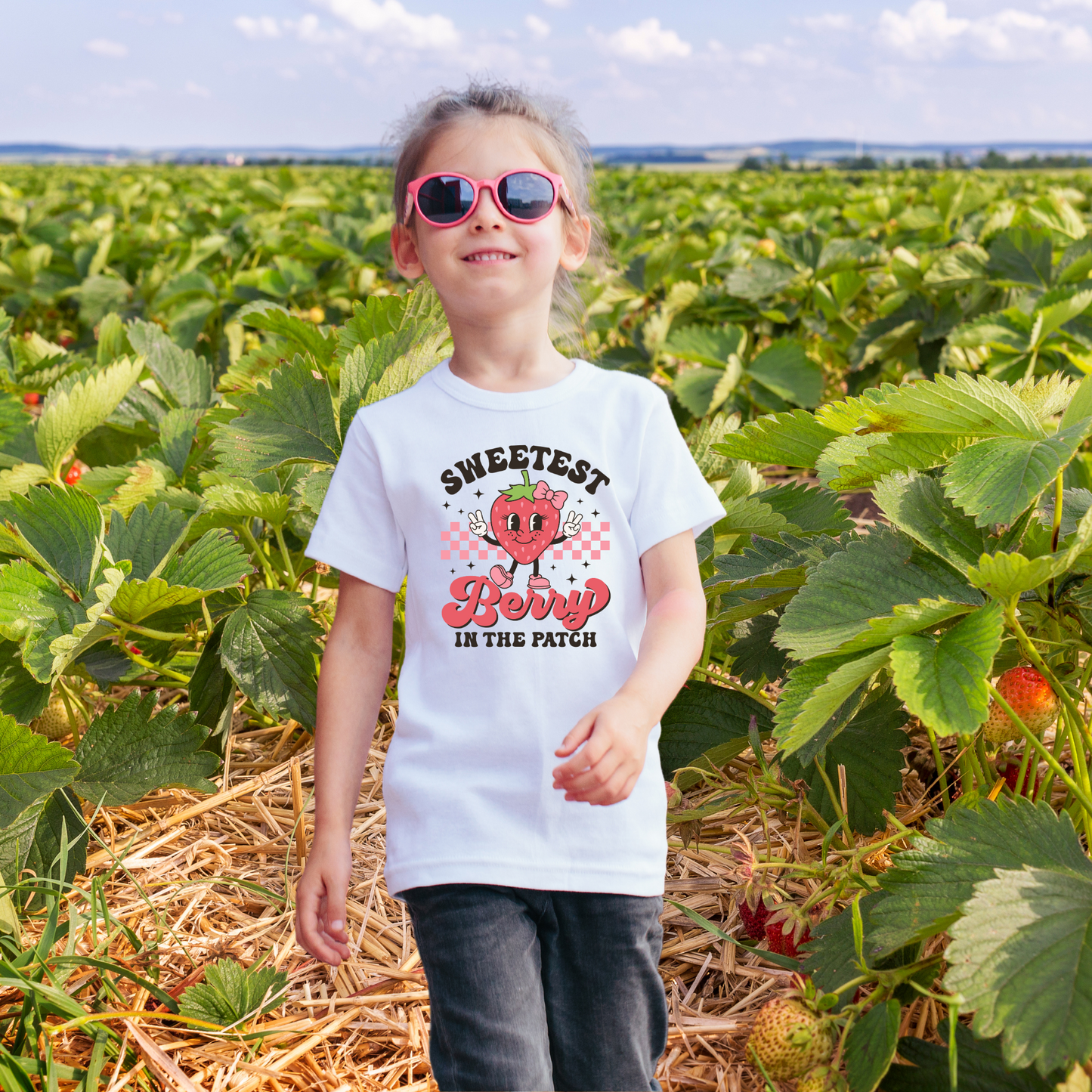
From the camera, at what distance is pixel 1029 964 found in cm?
108

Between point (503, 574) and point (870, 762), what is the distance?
77cm

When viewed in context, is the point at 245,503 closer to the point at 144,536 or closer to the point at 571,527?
the point at 144,536

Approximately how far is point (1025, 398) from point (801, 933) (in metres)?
0.83

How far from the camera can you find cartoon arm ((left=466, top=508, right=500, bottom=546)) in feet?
4.17

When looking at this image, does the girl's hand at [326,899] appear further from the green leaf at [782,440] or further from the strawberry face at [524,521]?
the green leaf at [782,440]

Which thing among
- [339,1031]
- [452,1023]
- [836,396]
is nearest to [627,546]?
[452,1023]

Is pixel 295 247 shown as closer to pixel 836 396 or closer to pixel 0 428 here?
pixel 836 396

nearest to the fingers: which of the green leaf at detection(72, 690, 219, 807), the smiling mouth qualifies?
the smiling mouth

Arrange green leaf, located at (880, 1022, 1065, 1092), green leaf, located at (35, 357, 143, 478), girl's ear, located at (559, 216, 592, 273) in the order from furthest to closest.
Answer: green leaf, located at (35, 357, 143, 478)
girl's ear, located at (559, 216, 592, 273)
green leaf, located at (880, 1022, 1065, 1092)

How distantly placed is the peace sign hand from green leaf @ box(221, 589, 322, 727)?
633 mm

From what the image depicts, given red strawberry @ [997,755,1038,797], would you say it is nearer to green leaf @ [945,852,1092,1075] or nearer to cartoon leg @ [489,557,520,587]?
green leaf @ [945,852,1092,1075]

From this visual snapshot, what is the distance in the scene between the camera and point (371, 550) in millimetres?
1330

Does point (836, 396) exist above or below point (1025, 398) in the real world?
below

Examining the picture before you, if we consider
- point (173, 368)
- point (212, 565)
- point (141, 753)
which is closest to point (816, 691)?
point (212, 565)
